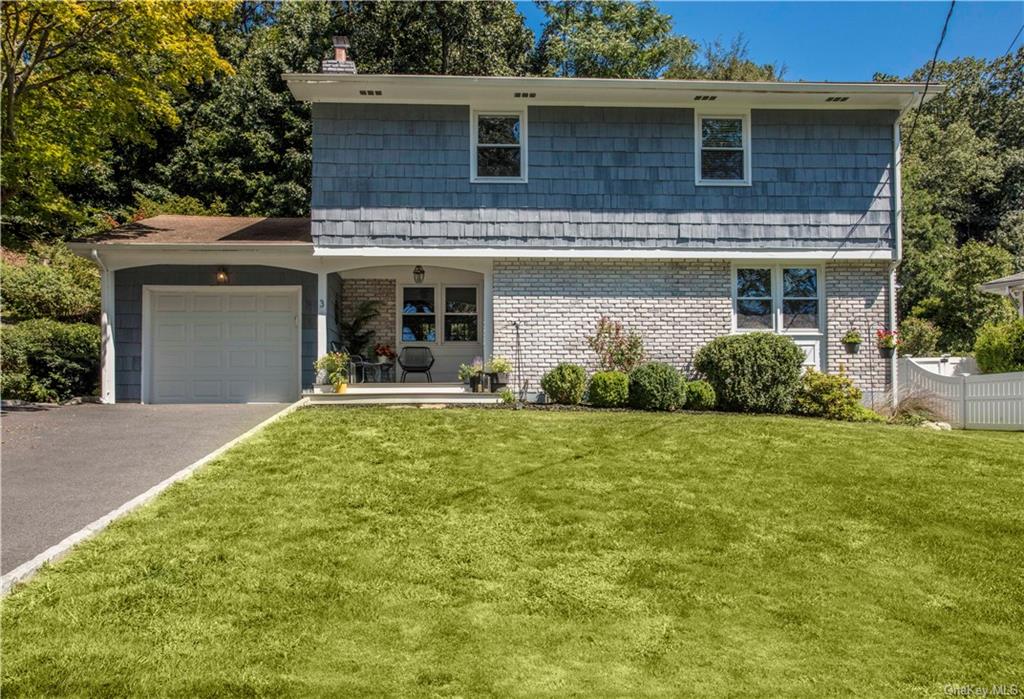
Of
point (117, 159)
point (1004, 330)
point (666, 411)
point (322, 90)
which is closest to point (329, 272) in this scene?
point (322, 90)

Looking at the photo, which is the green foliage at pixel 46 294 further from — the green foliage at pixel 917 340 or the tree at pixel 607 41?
the green foliage at pixel 917 340

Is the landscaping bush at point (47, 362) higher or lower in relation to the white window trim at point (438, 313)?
lower

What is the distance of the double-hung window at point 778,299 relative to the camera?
13.4m

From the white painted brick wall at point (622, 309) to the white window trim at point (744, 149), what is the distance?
1416mm

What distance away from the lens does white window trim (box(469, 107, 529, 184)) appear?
1288 cm

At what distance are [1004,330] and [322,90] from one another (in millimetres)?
13465

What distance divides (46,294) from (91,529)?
14028 mm

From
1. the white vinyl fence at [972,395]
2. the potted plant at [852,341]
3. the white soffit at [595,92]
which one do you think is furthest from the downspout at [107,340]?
the white vinyl fence at [972,395]

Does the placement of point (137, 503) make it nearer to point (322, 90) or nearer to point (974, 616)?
point (974, 616)

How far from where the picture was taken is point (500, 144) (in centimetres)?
1303

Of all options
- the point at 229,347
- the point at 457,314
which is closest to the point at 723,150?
the point at 457,314

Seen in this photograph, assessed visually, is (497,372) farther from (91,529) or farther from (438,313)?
(91,529)

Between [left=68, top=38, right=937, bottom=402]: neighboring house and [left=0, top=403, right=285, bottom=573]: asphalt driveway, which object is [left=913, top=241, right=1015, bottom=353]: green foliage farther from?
[left=0, top=403, right=285, bottom=573]: asphalt driveway

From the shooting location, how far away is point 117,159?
85.9ft
